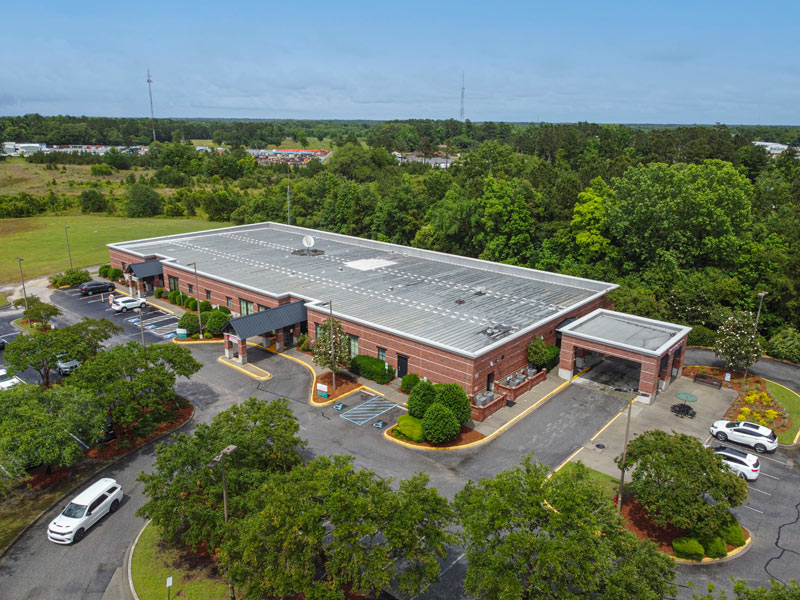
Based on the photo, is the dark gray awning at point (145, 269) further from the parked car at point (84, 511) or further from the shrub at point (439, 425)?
the shrub at point (439, 425)

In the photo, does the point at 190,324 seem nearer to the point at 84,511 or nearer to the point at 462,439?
the point at 84,511

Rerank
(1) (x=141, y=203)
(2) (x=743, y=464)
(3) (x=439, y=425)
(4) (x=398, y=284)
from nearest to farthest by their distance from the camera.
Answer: (2) (x=743, y=464)
(3) (x=439, y=425)
(4) (x=398, y=284)
(1) (x=141, y=203)

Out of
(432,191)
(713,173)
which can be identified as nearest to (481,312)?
(713,173)

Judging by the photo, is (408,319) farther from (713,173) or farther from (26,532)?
(713,173)

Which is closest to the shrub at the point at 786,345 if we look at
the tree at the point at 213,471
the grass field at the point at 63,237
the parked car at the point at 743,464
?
the parked car at the point at 743,464

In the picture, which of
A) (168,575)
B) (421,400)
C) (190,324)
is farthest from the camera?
(190,324)

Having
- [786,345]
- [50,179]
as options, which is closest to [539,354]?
[786,345]

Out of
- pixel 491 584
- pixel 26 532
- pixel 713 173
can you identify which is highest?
pixel 713 173
